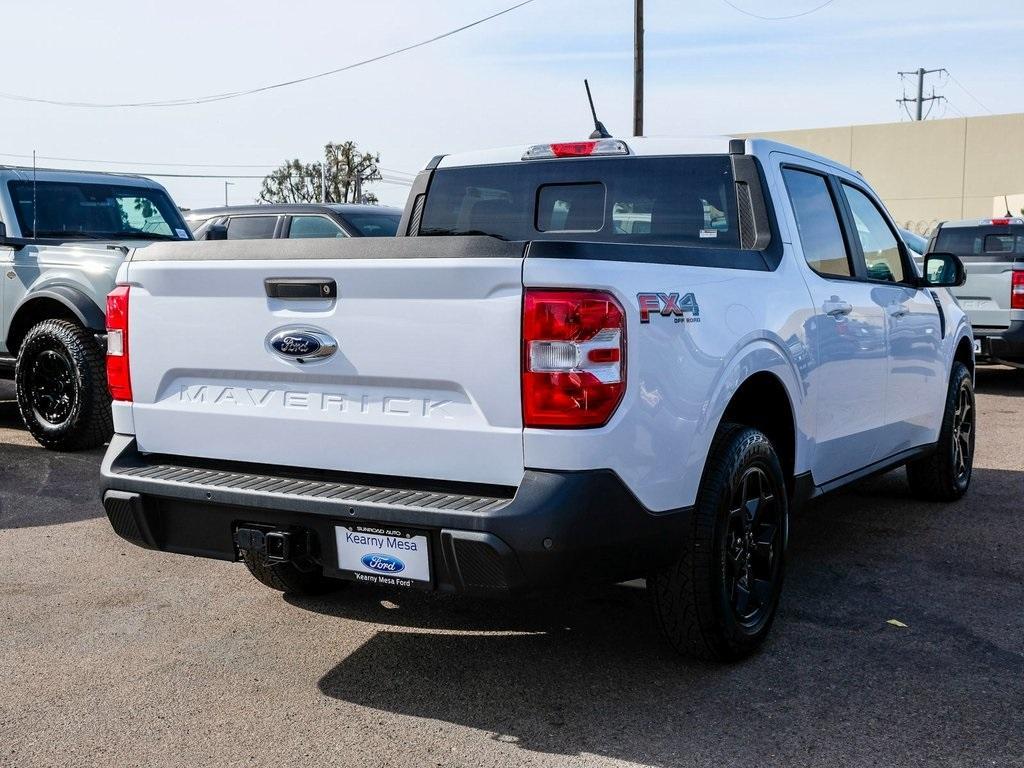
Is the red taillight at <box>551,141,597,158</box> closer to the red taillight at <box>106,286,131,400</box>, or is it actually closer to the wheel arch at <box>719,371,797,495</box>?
the wheel arch at <box>719,371,797,495</box>

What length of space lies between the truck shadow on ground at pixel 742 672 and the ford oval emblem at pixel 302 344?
114 centimetres

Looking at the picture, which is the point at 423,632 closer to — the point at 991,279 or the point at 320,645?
the point at 320,645

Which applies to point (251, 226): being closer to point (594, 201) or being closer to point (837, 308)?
point (594, 201)

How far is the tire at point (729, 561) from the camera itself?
3.88 meters

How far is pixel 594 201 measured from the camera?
5.11 metres

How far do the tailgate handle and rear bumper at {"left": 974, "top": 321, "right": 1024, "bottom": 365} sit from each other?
9.56m

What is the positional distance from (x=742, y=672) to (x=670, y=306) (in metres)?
1.36

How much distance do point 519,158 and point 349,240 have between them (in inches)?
75.0

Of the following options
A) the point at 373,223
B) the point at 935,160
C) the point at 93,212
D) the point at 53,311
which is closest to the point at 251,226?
the point at 373,223

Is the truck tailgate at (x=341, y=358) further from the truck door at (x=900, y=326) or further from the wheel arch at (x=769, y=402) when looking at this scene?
the truck door at (x=900, y=326)

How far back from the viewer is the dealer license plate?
11.4 ft

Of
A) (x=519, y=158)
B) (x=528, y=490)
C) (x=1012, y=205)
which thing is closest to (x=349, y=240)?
(x=528, y=490)

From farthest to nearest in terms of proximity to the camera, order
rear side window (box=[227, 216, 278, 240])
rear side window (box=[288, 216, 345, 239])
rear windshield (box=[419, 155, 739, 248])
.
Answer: rear side window (box=[227, 216, 278, 240])
rear side window (box=[288, 216, 345, 239])
rear windshield (box=[419, 155, 739, 248])

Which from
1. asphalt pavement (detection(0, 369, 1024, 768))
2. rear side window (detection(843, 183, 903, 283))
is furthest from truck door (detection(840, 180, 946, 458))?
asphalt pavement (detection(0, 369, 1024, 768))
